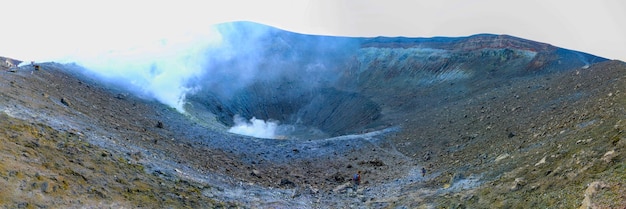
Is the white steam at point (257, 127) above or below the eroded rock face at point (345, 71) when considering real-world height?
below

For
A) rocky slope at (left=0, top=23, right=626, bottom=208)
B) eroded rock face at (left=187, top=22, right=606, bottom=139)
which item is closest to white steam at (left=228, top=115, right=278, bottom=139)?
eroded rock face at (left=187, top=22, right=606, bottom=139)

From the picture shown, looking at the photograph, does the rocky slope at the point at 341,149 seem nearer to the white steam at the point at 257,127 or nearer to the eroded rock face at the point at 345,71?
the eroded rock face at the point at 345,71

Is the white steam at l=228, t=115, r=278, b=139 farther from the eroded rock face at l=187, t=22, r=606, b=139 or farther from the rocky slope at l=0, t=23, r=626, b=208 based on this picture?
the rocky slope at l=0, t=23, r=626, b=208

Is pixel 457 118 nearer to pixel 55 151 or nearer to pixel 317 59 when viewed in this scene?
pixel 55 151

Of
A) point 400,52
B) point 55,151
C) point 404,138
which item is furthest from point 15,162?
point 400,52

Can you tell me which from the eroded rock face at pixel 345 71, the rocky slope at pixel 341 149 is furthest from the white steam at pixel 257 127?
the rocky slope at pixel 341 149

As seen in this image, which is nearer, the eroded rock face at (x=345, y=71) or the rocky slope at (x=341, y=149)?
the rocky slope at (x=341, y=149)
